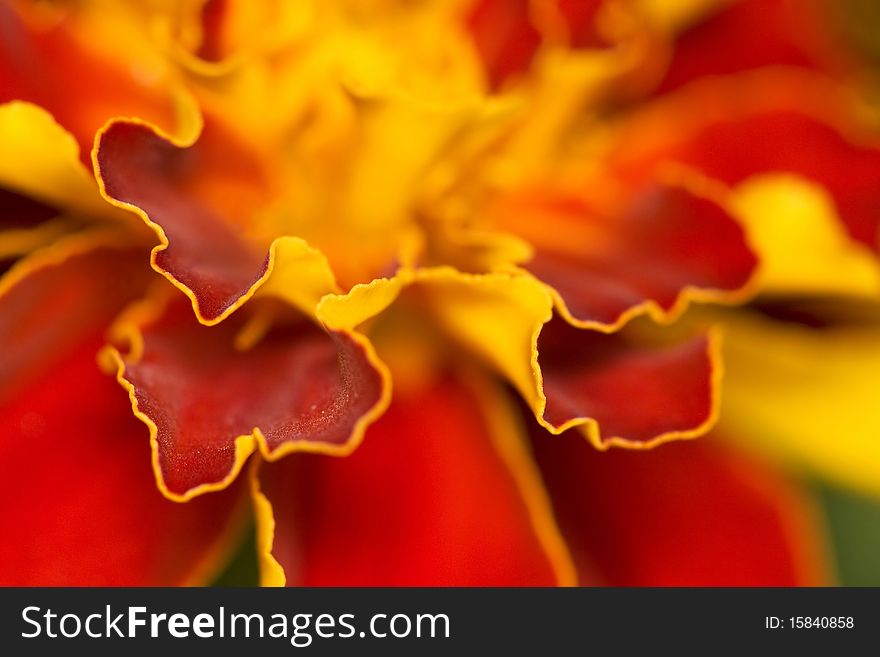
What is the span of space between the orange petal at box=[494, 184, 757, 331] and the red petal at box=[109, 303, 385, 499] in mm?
113

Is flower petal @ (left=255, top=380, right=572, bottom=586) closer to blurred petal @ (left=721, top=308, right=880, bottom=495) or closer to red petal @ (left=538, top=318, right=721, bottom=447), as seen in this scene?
red petal @ (left=538, top=318, right=721, bottom=447)

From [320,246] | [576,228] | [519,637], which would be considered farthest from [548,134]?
[519,637]

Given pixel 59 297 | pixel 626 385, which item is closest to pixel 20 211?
pixel 59 297

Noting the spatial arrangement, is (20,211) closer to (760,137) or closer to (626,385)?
(626,385)

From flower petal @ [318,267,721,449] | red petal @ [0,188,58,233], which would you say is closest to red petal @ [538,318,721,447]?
flower petal @ [318,267,721,449]

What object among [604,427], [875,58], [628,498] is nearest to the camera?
[604,427]

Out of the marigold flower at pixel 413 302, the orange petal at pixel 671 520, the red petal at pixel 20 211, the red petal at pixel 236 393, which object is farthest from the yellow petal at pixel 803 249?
the red petal at pixel 20 211

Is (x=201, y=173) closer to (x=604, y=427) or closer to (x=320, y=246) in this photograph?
(x=320, y=246)

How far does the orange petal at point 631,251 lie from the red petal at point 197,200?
0.15 metres

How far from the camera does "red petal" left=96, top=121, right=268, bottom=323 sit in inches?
20.9

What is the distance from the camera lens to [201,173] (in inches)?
25.4

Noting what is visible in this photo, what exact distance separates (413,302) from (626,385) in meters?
0.12

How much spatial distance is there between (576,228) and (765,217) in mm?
106

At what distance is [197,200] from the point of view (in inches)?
24.8
